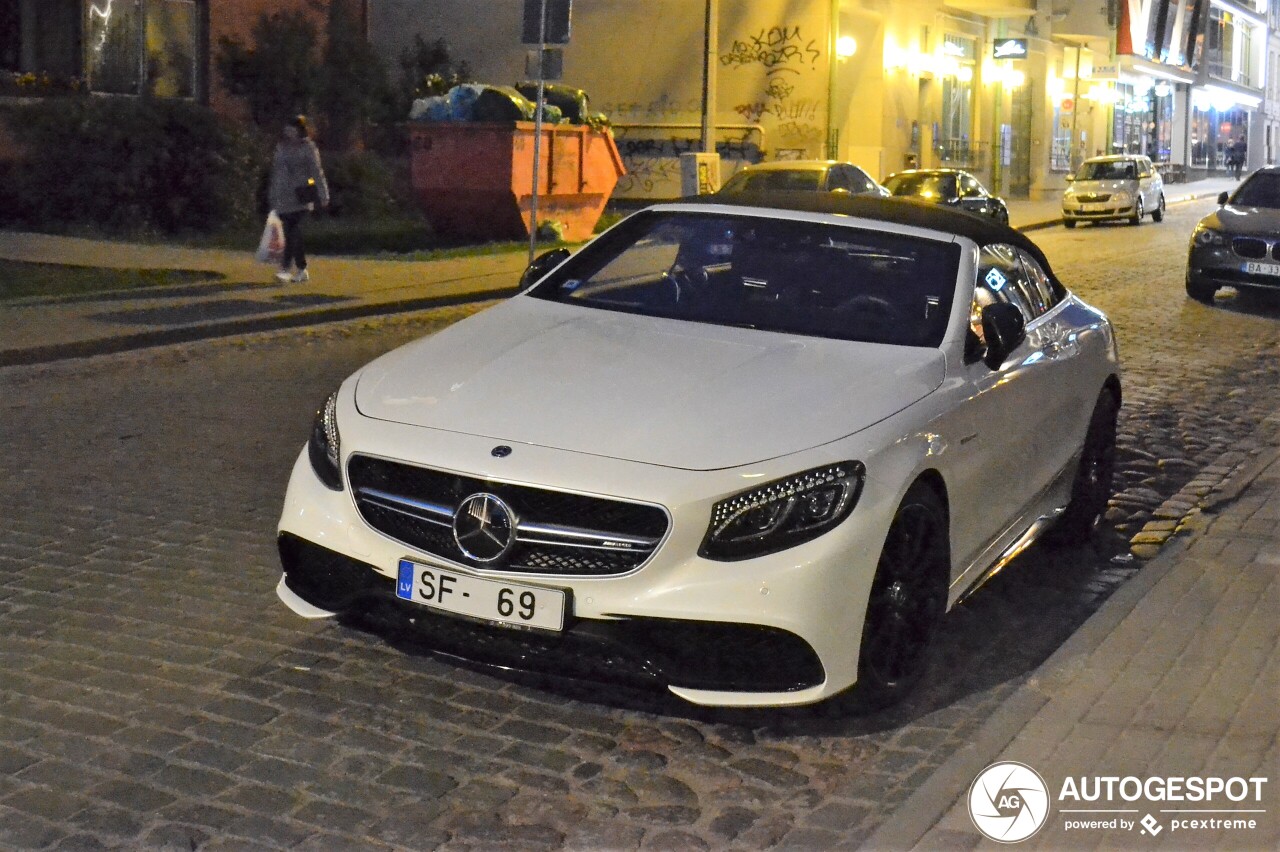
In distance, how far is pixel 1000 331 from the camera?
221 inches

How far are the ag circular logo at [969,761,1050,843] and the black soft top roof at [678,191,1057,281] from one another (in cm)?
239

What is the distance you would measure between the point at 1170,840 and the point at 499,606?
178cm

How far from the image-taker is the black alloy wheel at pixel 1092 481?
691cm

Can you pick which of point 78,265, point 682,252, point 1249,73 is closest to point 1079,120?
point 1249,73

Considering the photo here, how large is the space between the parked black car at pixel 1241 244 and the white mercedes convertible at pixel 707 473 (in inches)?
491

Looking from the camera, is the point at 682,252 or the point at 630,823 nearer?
the point at 630,823

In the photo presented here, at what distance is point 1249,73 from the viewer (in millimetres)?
86375

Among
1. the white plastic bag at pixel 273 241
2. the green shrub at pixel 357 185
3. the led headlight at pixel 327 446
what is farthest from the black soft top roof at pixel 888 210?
the green shrub at pixel 357 185

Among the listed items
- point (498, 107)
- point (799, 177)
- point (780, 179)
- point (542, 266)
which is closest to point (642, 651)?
point (542, 266)

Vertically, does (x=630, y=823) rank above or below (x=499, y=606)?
below

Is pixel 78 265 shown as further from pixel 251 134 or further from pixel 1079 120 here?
pixel 1079 120

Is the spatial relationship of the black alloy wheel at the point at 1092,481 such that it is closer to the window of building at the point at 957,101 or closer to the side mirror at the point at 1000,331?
the side mirror at the point at 1000,331

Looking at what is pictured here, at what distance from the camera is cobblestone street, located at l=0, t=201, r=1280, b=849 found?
13.6ft

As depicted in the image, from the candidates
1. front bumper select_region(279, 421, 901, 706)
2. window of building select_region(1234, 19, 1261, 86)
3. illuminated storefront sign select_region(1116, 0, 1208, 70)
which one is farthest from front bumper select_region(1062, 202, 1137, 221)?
window of building select_region(1234, 19, 1261, 86)
